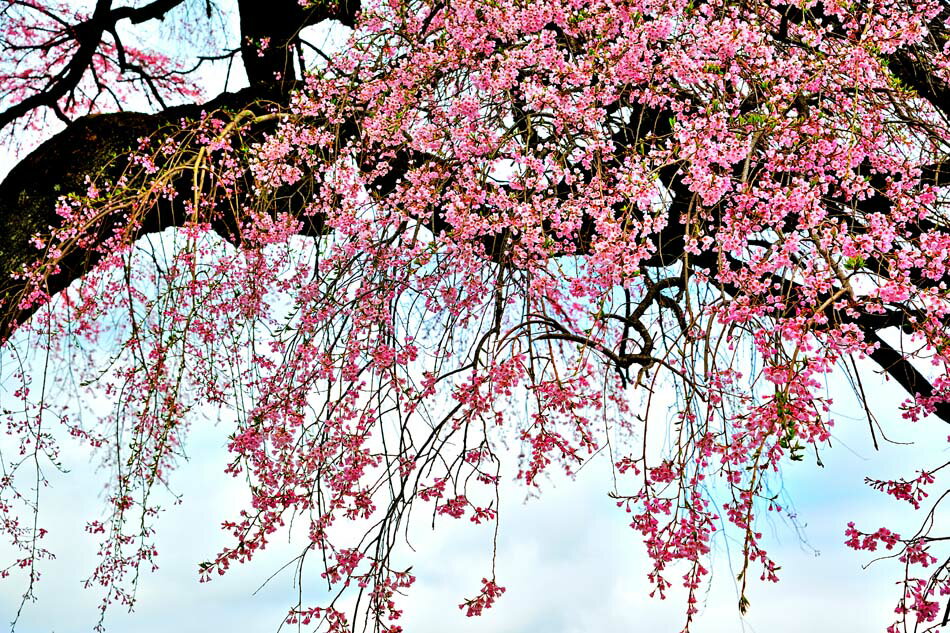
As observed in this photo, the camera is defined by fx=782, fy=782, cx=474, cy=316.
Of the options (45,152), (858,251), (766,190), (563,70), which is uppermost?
(45,152)

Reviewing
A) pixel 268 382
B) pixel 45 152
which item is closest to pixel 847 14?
pixel 268 382

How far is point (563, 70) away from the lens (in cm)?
293

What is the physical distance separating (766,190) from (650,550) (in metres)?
1.28

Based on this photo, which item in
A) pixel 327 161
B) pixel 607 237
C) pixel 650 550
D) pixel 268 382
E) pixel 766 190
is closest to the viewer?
pixel 650 550

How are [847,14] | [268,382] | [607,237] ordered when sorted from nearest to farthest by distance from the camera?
[607,237] → [268,382] → [847,14]

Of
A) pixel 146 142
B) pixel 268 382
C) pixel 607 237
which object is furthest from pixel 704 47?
pixel 146 142

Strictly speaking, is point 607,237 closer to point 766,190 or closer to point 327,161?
point 766,190

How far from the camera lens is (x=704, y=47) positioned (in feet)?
9.61

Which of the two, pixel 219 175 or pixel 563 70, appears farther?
pixel 219 175

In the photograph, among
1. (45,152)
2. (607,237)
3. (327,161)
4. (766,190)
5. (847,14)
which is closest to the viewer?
(607,237)

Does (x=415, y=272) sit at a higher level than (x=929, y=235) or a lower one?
higher

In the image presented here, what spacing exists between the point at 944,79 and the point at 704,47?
4.46ft

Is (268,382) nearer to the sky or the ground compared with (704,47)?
nearer to the ground

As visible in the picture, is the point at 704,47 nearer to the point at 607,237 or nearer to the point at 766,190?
the point at 766,190
